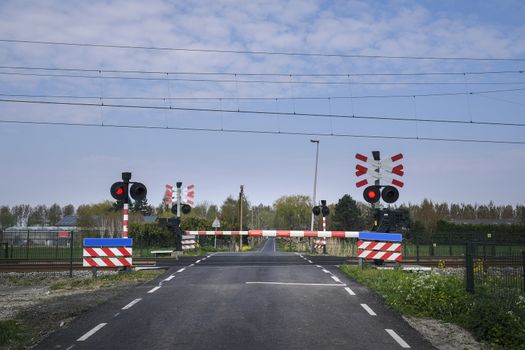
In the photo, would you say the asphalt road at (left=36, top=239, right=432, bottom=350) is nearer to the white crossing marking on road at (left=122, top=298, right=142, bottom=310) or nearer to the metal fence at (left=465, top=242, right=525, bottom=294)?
the white crossing marking on road at (left=122, top=298, right=142, bottom=310)

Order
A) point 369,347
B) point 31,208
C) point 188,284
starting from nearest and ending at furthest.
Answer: point 369,347 → point 188,284 → point 31,208

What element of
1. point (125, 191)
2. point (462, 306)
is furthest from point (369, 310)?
point (125, 191)

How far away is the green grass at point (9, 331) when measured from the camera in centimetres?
789

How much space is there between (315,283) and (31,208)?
156898 mm

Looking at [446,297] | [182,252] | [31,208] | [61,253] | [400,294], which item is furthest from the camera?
[31,208]

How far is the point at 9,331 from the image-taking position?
8.23 meters

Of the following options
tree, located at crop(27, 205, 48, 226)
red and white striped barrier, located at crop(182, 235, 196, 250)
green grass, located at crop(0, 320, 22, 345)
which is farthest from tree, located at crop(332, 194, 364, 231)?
tree, located at crop(27, 205, 48, 226)

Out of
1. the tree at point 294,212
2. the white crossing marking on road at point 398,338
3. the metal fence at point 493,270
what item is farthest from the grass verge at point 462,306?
the tree at point 294,212

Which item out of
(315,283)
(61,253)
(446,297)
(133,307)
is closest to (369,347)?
(446,297)

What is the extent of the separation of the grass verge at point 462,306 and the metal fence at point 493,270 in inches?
6.5

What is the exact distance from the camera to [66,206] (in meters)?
172

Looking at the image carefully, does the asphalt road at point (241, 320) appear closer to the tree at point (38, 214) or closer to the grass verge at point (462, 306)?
the grass verge at point (462, 306)

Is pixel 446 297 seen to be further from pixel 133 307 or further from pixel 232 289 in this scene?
pixel 133 307

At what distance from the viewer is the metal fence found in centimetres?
966
